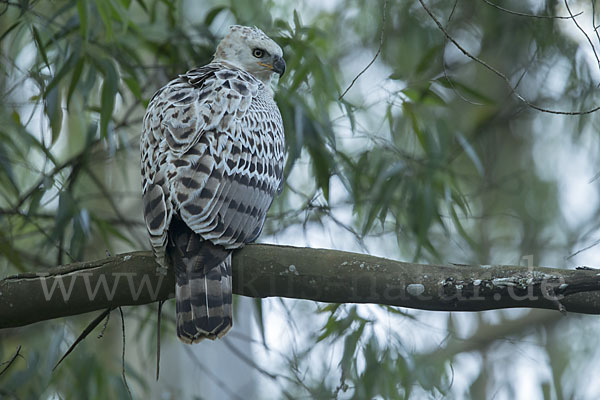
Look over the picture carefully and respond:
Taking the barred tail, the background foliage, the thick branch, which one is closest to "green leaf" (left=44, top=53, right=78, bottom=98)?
the background foliage

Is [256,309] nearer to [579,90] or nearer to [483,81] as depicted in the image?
[579,90]

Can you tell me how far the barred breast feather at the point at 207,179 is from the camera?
2373 millimetres

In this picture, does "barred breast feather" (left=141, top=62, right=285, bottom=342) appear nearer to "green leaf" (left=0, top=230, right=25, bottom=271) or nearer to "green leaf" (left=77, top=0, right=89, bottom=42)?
"green leaf" (left=77, top=0, right=89, bottom=42)

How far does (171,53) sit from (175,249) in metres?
2.08

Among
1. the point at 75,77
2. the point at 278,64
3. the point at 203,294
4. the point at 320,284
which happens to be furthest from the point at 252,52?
the point at 320,284

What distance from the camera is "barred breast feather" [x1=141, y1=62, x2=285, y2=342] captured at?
2.37 meters

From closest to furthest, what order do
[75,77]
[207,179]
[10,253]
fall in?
[207,179] < [10,253] < [75,77]

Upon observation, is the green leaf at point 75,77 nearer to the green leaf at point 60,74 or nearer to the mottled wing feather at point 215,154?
the green leaf at point 60,74

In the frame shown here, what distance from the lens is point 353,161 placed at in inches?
157

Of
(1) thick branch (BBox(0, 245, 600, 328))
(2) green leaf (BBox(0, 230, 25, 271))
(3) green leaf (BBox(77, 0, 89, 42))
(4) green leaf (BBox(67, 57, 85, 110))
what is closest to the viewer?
(1) thick branch (BBox(0, 245, 600, 328))

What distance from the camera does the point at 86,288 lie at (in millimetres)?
2266

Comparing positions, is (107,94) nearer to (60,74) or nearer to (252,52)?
(60,74)

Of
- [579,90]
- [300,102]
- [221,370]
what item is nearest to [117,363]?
[221,370]

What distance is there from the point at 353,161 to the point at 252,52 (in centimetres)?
83
